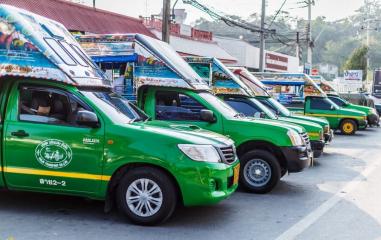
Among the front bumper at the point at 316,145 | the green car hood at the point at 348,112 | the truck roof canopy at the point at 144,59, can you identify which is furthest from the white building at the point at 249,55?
the truck roof canopy at the point at 144,59

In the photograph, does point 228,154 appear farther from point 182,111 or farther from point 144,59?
point 144,59

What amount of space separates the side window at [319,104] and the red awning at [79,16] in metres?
8.22

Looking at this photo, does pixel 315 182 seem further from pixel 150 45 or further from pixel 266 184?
pixel 150 45

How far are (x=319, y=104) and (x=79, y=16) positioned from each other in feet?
31.4

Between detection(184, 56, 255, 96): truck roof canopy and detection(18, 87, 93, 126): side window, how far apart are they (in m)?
5.10

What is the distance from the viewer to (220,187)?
6.25m

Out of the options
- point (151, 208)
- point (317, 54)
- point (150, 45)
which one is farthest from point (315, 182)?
point (317, 54)

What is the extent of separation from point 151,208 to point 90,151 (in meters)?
0.98

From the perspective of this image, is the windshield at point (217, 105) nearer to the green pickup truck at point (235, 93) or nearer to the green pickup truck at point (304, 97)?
the green pickup truck at point (235, 93)

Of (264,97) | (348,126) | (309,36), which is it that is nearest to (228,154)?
(264,97)

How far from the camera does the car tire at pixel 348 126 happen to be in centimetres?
2048

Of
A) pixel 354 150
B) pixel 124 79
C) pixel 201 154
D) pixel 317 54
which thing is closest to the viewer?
pixel 201 154

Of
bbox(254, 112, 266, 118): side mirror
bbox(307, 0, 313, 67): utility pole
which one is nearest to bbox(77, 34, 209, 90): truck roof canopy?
bbox(254, 112, 266, 118): side mirror

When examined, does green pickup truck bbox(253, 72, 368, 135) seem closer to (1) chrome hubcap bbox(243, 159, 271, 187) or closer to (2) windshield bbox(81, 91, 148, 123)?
(1) chrome hubcap bbox(243, 159, 271, 187)
